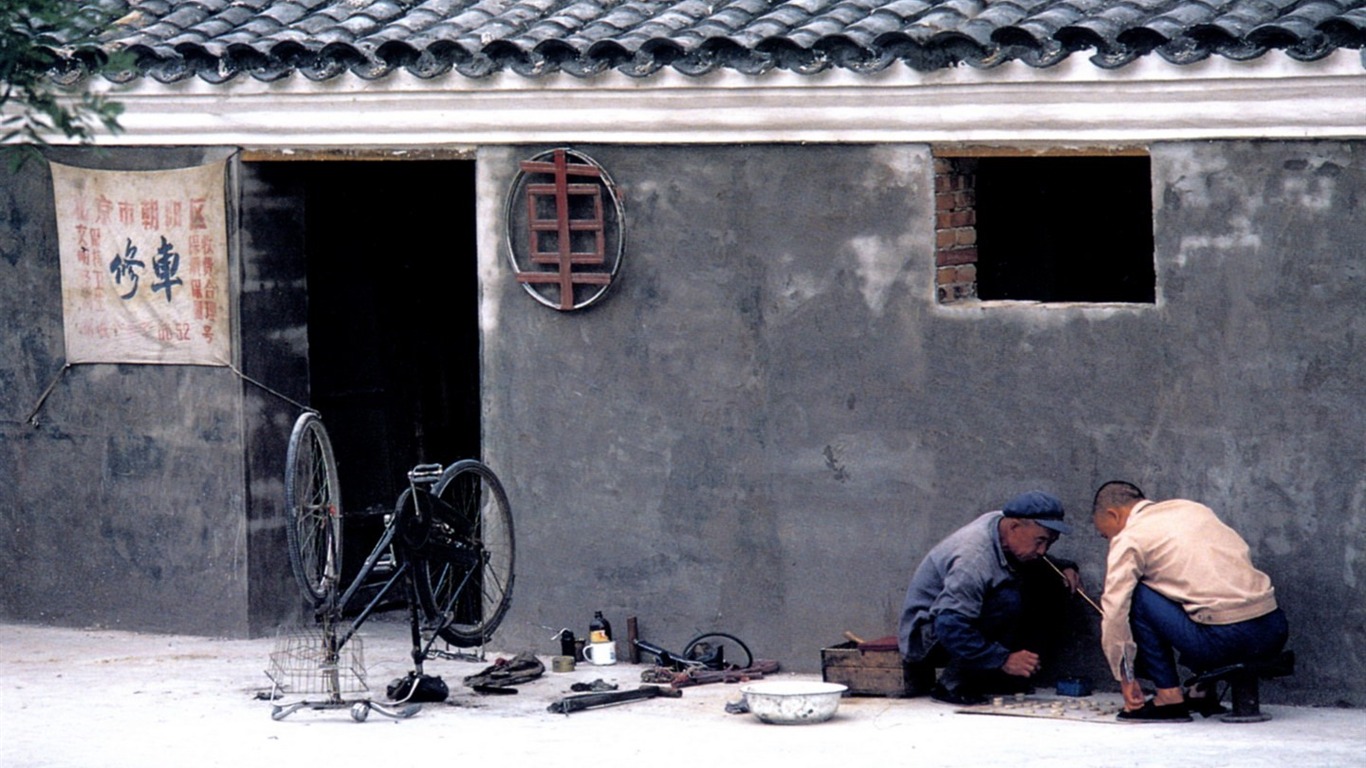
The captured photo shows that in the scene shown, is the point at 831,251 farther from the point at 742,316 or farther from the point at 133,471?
the point at 133,471

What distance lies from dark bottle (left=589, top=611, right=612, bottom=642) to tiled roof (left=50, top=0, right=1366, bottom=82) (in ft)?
9.07

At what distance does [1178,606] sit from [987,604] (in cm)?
90

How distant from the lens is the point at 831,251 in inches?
418

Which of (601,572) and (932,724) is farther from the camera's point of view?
(601,572)

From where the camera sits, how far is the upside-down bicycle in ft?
33.2

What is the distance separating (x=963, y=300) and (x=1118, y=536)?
158cm

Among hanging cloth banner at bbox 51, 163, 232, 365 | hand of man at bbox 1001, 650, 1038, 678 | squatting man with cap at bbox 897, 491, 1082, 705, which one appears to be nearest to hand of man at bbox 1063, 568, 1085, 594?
squatting man with cap at bbox 897, 491, 1082, 705

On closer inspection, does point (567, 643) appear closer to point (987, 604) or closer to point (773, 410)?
point (773, 410)

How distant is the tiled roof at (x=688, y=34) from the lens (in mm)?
9430

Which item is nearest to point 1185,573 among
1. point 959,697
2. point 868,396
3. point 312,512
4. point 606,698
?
point 959,697

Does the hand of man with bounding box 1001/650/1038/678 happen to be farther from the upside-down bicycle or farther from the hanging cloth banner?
the hanging cloth banner

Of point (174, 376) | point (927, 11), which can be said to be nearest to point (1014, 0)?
point (927, 11)

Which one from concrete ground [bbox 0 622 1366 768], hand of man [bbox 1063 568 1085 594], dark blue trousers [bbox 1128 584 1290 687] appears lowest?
concrete ground [bbox 0 622 1366 768]

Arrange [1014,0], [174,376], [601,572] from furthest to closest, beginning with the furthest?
[174,376]
[601,572]
[1014,0]
